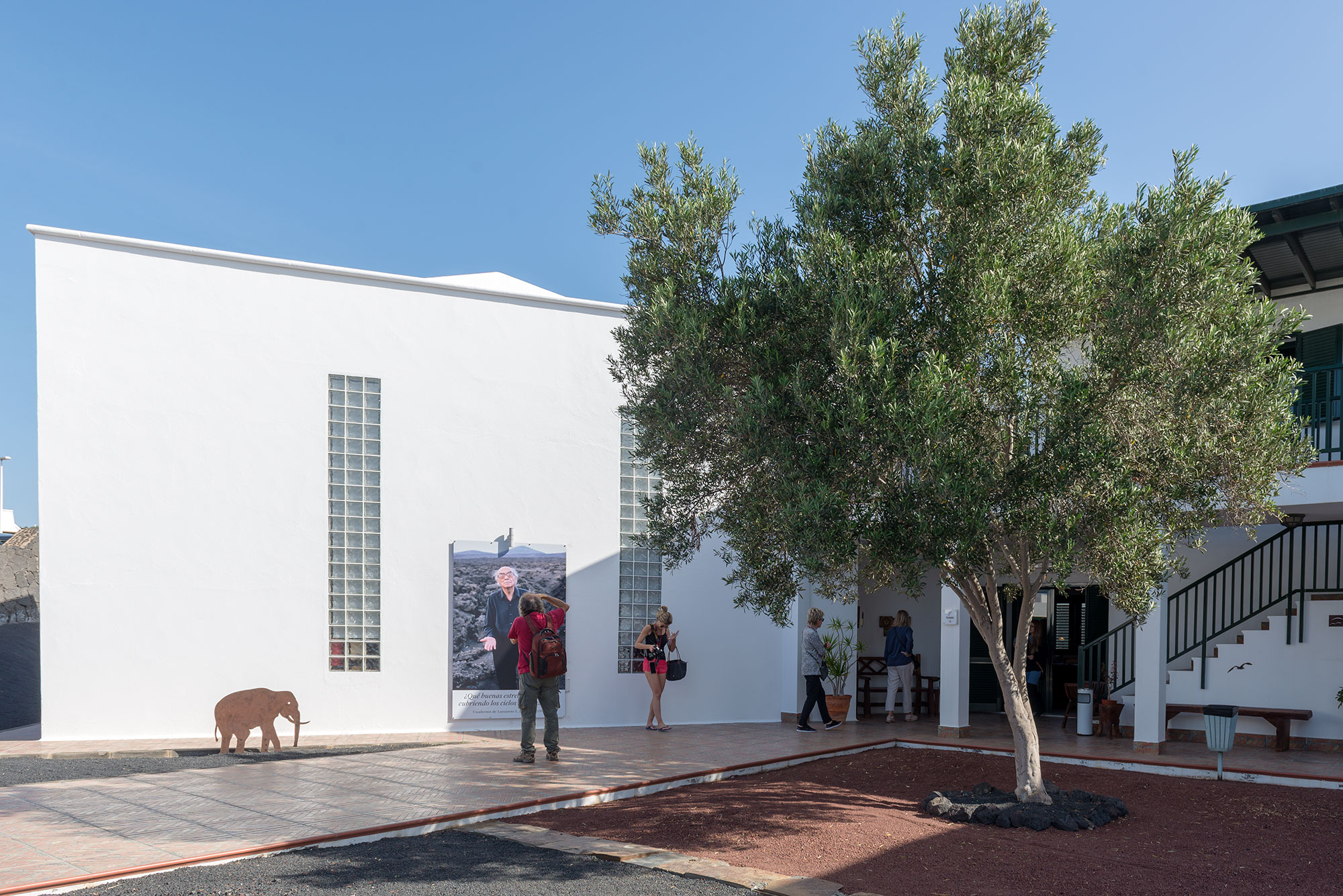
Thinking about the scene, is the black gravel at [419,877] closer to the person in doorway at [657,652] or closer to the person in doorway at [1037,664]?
the person in doorway at [657,652]

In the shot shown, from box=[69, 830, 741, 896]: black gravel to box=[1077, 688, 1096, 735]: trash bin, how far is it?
8103 millimetres

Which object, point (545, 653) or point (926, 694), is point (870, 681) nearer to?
point (926, 694)

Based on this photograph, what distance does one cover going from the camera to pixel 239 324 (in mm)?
12008

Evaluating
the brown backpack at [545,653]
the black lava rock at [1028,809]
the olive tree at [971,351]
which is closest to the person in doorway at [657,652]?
the brown backpack at [545,653]

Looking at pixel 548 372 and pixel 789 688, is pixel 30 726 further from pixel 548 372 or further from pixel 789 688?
pixel 789 688

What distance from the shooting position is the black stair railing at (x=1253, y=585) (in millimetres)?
12711

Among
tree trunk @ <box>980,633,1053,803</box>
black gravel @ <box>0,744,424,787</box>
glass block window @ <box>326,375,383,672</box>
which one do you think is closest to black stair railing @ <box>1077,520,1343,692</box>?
tree trunk @ <box>980,633,1053,803</box>

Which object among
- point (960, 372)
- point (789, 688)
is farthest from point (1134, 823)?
point (789, 688)

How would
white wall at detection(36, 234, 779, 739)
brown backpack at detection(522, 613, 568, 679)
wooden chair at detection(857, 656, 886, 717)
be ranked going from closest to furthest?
brown backpack at detection(522, 613, 568, 679) < white wall at detection(36, 234, 779, 739) < wooden chair at detection(857, 656, 886, 717)

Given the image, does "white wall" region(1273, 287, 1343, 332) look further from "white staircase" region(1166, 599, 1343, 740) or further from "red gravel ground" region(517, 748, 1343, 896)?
"red gravel ground" region(517, 748, 1343, 896)

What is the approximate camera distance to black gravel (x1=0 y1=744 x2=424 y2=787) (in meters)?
9.30

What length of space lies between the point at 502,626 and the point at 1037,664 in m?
8.21

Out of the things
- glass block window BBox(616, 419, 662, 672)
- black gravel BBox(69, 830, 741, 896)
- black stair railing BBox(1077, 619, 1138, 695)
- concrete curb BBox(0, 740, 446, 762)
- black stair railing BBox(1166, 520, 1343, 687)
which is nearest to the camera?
black gravel BBox(69, 830, 741, 896)

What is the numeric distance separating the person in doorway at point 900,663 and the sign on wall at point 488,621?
187 inches
